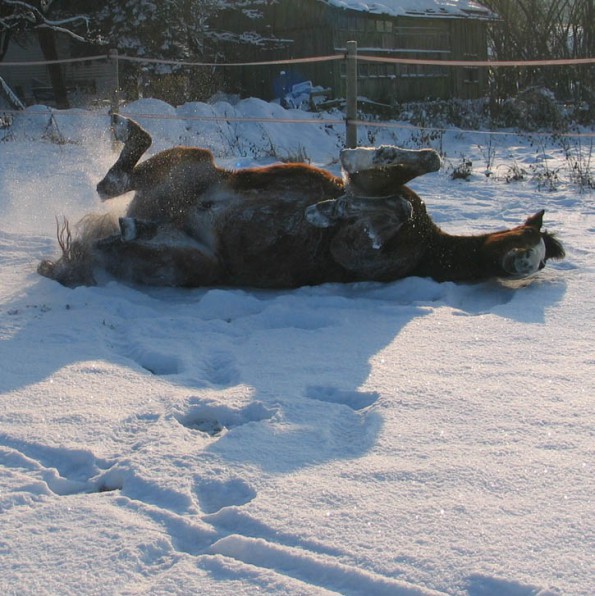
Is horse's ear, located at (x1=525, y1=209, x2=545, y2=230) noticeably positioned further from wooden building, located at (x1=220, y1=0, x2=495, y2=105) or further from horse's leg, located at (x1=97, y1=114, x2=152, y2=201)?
wooden building, located at (x1=220, y1=0, x2=495, y2=105)

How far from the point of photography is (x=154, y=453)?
233cm

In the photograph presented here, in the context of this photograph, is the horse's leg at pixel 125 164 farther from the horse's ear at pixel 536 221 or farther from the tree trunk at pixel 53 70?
the tree trunk at pixel 53 70

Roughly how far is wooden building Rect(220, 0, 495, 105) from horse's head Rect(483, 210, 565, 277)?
18480 millimetres

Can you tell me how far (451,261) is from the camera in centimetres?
444

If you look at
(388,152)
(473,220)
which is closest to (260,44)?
(473,220)

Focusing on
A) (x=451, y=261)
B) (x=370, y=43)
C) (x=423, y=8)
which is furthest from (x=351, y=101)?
(x=423, y=8)

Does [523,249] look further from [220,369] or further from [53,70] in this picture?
[53,70]

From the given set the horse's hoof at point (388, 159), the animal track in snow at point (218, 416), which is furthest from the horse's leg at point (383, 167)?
the animal track in snow at point (218, 416)

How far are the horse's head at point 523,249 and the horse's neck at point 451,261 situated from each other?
10cm

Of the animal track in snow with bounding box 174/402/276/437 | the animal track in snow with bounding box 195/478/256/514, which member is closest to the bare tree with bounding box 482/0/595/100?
the animal track in snow with bounding box 174/402/276/437

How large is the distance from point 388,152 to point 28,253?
103 inches

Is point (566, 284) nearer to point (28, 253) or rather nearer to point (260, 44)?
point (28, 253)

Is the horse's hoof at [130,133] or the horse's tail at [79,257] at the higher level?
the horse's hoof at [130,133]

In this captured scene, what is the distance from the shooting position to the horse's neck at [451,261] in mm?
4426
